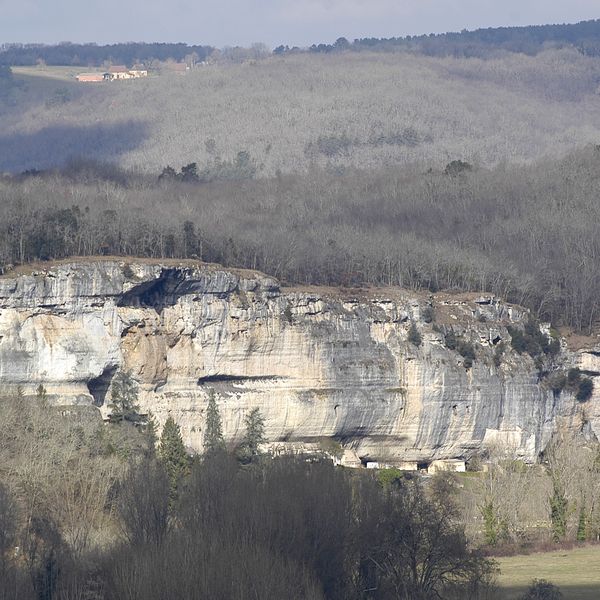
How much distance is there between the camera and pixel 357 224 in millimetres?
119375

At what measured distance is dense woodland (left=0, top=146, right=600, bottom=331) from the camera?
304 ft

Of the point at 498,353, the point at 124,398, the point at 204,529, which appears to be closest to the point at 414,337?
the point at 498,353

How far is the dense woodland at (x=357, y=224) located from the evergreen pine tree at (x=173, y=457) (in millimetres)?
14446

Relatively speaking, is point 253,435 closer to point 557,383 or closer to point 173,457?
point 173,457

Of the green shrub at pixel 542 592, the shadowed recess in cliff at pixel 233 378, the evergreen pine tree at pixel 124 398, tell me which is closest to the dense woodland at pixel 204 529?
the green shrub at pixel 542 592

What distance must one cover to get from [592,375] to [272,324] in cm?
1787

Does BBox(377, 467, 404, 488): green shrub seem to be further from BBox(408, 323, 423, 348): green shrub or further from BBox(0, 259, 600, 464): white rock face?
BBox(408, 323, 423, 348): green shrub

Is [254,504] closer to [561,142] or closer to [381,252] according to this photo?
[381,252]

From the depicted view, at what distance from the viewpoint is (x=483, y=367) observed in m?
93.3

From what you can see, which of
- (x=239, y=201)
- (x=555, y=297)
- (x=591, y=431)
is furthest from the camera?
(x=239, y=201)

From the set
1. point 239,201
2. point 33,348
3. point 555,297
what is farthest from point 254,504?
point 239,201

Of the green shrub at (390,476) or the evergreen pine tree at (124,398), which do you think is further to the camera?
the evergreen pine tree at (124,398)

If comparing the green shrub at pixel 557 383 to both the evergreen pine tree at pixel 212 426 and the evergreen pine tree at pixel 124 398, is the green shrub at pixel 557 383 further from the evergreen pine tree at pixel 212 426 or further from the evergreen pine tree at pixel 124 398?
the evergreen pine tree at pixel 124 398

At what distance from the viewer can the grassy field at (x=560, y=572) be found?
58188 millimetres
